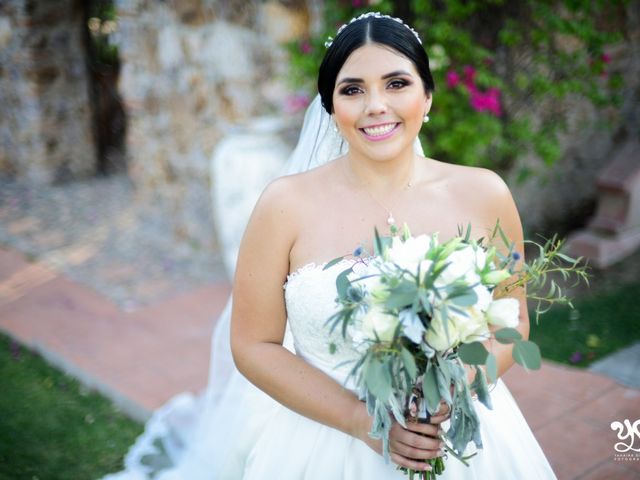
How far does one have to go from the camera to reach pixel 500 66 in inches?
224

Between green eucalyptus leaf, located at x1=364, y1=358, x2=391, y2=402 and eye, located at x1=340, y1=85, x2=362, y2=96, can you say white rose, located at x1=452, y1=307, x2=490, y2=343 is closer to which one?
green eucalyptus leaf, located at x1=364, y1=358, x2=391, y2=402

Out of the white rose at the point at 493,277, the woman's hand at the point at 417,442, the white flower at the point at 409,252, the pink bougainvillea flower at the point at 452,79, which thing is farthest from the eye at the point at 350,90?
the pink bougainvillea flower at the point at 452,79

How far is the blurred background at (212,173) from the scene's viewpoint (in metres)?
4.38

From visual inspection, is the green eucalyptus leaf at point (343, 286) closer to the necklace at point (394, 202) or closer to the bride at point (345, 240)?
the bride at point (345, 240)

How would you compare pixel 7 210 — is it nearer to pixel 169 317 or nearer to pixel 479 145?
pixel 169 317

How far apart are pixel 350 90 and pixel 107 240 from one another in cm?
523

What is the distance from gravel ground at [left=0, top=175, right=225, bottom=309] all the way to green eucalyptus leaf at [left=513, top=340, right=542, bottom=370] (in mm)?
4233

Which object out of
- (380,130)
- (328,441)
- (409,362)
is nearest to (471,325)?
(409,362)

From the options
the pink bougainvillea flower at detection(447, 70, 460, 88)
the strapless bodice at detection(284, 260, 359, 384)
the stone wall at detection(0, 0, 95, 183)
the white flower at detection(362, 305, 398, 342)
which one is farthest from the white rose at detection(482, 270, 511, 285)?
the stone wall at detection(0, 0, 95, 183)

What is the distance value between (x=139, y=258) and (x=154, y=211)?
32.6 inches

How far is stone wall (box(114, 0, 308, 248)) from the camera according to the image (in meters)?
6.10

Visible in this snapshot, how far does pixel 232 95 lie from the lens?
6281mm

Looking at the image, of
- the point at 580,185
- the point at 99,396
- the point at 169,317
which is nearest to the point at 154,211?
the point at 169,317

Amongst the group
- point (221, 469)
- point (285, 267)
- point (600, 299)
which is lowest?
point (600, 299)
